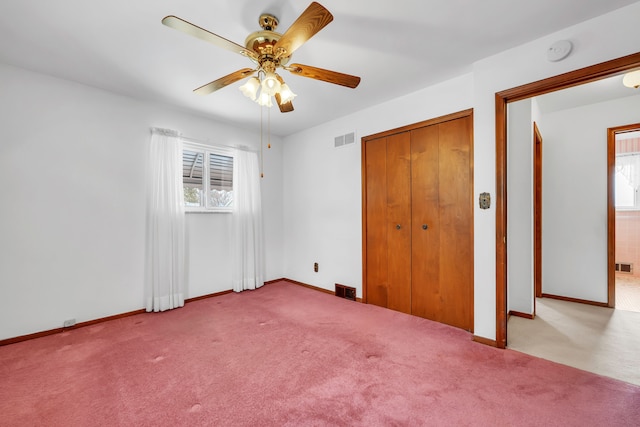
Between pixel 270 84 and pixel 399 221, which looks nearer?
pixel 270 84

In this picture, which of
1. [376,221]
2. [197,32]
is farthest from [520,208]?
[197,32]

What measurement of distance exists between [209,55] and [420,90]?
2227 millimetres

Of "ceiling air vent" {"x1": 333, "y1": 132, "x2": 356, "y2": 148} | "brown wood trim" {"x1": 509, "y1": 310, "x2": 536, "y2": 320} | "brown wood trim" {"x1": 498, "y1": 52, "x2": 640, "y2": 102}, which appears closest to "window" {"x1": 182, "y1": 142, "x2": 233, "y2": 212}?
"ceiling air vent" {"x1": 333, "y1": 132, "x2": 356, "y2": 148}

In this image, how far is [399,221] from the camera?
127 inches

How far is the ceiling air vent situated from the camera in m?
3.69

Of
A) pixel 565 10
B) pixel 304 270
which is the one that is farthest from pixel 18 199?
pixel 565 10

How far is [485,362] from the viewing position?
207 cm

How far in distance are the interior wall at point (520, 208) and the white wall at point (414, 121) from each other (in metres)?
0.94

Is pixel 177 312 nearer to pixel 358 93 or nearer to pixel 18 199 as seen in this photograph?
pixel 18 199

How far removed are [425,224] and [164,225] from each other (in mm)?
3179

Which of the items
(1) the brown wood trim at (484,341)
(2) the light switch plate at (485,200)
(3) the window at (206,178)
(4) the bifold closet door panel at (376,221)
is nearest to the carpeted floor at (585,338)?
(1) the brown wood trim at (484,341)

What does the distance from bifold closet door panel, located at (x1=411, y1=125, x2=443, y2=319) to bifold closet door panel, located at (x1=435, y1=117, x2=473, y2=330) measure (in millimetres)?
64

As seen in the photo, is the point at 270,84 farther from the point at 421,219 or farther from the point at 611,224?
the point at 611,224

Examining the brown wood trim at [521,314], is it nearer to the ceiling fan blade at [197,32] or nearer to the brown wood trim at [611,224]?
the brown wood trim at [611,224]
